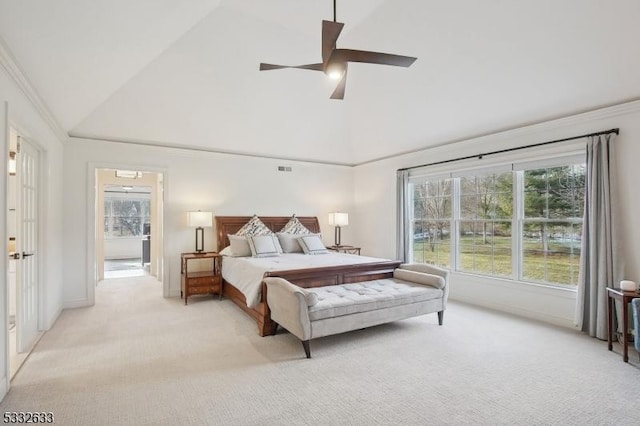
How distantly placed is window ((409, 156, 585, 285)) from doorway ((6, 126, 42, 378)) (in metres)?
5.55

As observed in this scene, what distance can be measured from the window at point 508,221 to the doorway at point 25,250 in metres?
5.55

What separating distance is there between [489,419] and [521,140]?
3741 mm

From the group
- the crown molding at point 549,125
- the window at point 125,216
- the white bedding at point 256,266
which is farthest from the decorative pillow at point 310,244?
the window at point 125,216

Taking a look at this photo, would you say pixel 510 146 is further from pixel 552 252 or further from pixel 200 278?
pixel 200 278

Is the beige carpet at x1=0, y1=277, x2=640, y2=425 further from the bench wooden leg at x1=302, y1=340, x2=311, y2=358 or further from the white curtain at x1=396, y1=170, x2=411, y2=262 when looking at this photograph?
the white curtain at x1=396, y1=170, x2=411, y2=262

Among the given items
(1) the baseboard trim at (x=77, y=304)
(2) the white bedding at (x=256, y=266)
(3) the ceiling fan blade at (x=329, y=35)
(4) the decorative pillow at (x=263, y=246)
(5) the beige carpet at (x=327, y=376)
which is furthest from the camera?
(4) the decorative pillow at (x=263, y=246)

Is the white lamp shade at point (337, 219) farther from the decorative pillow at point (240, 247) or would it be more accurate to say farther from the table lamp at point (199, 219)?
the table lamp at point (199, 219)

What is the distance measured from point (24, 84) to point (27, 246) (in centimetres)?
172

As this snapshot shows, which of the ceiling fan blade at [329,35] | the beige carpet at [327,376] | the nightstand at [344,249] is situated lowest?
the beige carpet at [327,376]

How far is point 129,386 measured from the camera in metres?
2.65

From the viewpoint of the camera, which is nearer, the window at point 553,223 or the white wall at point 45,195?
the white wall at point 45,195

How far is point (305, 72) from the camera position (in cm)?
517

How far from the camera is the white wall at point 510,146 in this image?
3.61 metres

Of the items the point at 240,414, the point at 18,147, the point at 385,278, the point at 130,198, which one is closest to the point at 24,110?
the point at 18,147
